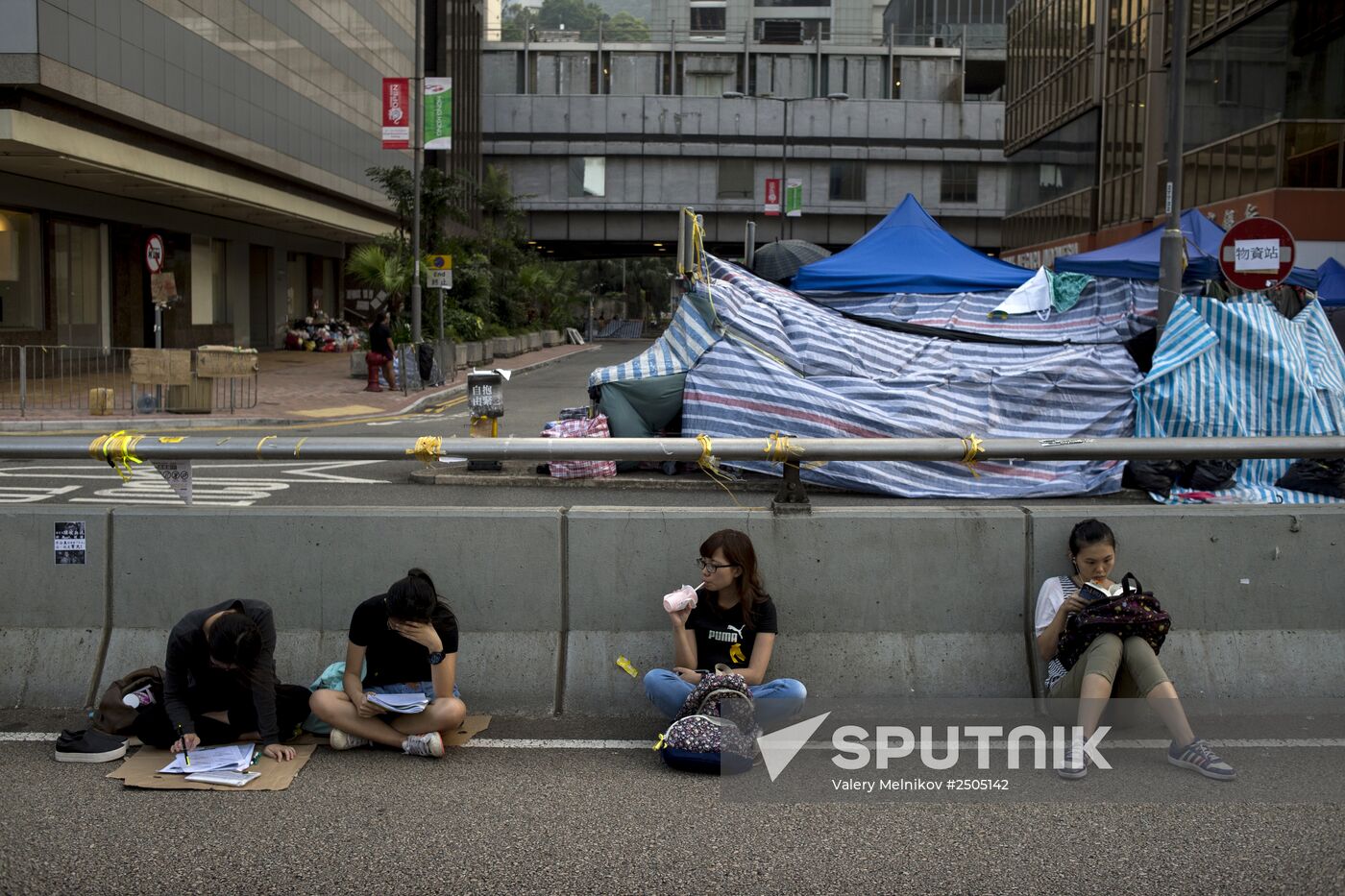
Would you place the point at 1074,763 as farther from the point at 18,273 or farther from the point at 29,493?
Result: the point at 18,273

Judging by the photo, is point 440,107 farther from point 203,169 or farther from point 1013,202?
point 1013,202

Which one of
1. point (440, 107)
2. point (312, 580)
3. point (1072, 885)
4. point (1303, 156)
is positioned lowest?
point (1072, 885)

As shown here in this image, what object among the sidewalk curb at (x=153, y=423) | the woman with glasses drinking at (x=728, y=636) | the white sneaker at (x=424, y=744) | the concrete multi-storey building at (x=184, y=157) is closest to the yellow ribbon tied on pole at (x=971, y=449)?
the woman with glasses drinking at (x=728, y=636)

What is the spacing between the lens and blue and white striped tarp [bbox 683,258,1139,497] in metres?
12.7

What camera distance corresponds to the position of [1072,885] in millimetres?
4324

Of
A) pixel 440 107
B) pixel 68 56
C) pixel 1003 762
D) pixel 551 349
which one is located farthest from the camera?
pixel 551 349

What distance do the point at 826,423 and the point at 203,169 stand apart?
22515 millimetres

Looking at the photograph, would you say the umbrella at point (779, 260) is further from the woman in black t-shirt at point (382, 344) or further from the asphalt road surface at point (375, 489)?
the asphalt road surface at point (375, 489)

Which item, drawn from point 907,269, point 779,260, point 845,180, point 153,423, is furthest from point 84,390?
point 845,180

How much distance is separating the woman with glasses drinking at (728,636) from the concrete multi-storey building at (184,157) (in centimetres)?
2019

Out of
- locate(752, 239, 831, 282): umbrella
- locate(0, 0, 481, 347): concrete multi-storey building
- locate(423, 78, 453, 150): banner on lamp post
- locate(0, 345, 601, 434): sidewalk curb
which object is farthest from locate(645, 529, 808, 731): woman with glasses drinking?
locate(423, 78, 453, 150): banner on lamp post

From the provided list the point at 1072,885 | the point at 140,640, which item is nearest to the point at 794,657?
the point at 1072,885

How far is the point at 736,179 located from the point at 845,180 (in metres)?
5.50

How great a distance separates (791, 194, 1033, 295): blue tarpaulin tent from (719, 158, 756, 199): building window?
46.2 meters
